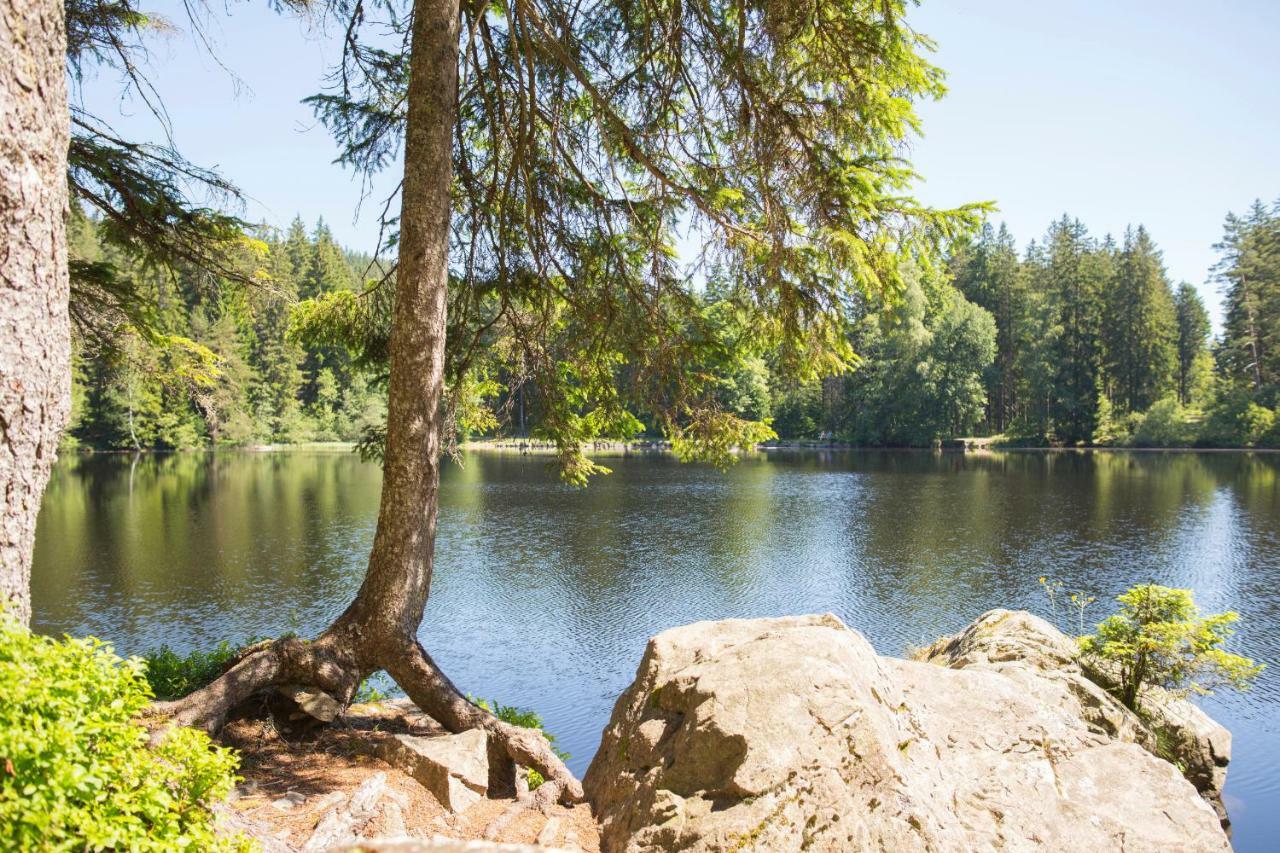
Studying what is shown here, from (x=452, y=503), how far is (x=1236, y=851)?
24.3 meters

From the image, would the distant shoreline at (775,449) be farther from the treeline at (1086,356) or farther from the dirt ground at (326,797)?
the dirt ground at (326,797)

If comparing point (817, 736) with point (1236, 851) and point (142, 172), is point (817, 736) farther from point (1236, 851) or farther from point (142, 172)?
point (1236, 851)

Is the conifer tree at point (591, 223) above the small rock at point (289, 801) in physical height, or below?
above

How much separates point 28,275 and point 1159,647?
8507 millimetres

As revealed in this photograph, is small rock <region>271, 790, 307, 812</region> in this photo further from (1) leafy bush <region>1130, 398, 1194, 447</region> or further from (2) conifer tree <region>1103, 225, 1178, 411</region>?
(2) conifer tree <region>1103, 225, 1178, 411</region>

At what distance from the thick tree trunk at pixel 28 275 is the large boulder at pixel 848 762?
2.86 metres

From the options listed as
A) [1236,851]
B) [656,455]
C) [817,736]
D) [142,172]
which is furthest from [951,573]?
[656,455]

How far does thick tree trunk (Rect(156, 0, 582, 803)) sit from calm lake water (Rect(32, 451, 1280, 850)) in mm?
4037

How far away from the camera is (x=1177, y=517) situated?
2369 centimetres

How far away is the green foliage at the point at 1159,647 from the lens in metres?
7.14

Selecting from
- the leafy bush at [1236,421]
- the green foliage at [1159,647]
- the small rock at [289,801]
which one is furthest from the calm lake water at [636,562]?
the leafy bush at [1236,421]

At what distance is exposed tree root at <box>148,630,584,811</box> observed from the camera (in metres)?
5.11

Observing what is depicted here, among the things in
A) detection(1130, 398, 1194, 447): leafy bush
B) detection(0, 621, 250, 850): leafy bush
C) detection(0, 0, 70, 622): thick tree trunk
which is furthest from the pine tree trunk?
detection(1130, 398, 1194, 447): leafy bush

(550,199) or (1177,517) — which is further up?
(550,199)
